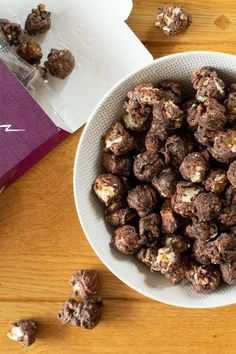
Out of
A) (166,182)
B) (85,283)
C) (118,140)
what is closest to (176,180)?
(166,182)

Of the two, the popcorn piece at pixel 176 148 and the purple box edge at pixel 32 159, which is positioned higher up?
the purple box edge at pixel 32 159

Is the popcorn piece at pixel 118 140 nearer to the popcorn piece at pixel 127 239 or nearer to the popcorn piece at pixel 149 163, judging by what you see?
the popcorn piece at pixel 149 163

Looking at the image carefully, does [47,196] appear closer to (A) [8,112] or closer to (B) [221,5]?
(A) [8,112]

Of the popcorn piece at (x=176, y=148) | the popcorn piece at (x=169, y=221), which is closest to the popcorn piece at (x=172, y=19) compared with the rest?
the popcorn piece at (x=176, y=148)

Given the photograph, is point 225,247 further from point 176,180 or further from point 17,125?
point 17,125

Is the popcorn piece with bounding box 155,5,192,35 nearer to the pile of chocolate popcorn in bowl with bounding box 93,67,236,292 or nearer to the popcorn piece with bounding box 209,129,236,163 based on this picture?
the pile of chocolate popcorn in bowl with bounding box 93,67,236,292

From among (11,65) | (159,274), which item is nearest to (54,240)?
(159,274)
